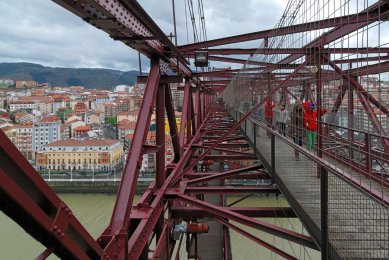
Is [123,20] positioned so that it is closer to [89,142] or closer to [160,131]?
[160,131]

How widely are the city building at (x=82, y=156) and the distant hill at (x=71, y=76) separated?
10183cm

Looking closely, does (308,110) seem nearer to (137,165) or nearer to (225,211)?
(225,211)

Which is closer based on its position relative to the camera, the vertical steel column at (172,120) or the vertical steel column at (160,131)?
the vertical steel column at (160,131)

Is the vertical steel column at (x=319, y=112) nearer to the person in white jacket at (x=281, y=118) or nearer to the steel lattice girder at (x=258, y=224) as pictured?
the steel lattice girder at (x=258, y=224)

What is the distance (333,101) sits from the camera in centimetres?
373

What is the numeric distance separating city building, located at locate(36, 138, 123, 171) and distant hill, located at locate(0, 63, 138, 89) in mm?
101829

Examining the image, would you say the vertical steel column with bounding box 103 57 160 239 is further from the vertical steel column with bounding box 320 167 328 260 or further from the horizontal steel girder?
the horizontal steel girder

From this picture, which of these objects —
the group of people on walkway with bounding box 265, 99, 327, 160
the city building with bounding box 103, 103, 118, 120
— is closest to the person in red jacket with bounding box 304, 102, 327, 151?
the group of people on walkway with bounding box 265, 99, 327, 160

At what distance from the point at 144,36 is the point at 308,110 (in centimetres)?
231

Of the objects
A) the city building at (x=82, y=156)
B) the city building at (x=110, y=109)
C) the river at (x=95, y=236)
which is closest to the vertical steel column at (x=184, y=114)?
the river at (x=95, y=236)

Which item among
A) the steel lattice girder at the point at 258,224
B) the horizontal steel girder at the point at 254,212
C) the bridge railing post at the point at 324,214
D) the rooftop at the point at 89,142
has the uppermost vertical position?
the bridge railing post at the point at 324,214

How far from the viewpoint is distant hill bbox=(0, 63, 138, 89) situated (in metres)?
143

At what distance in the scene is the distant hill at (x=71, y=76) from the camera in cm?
14307

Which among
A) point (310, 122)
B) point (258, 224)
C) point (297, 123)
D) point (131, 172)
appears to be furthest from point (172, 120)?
point (131, 172)
